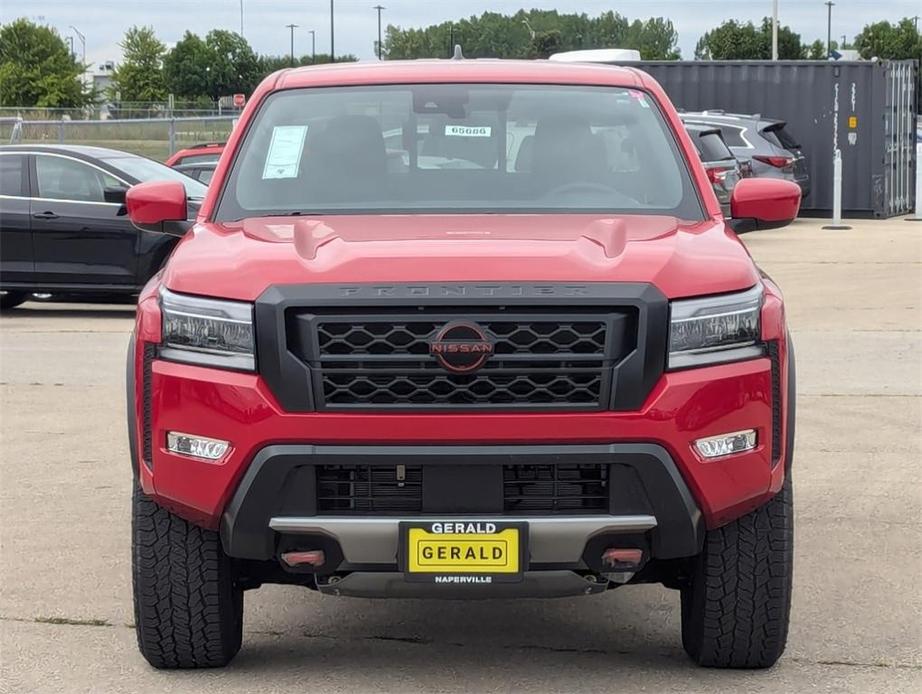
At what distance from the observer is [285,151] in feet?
19.3

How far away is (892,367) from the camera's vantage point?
11766mm

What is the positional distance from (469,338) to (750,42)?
10147 centimetres

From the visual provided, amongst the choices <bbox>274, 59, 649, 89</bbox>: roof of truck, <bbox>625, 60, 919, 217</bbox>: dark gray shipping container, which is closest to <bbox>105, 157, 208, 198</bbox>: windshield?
<bbox>274, 59, 649, 89</bbox>: roof of truck

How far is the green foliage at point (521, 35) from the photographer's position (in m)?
163

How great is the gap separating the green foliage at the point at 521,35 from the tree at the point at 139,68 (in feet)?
233

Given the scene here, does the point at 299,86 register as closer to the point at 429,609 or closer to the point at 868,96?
the point at 429,609

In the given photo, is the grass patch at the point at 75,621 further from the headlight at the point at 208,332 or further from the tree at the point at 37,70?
the tree at the point at 37,70

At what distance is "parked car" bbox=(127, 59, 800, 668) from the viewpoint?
4.49 meters

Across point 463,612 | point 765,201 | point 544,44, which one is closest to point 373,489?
point 463,612

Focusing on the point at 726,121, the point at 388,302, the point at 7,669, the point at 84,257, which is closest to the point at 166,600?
the point at 7,669

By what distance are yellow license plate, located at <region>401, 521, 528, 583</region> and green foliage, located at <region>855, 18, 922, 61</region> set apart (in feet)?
361

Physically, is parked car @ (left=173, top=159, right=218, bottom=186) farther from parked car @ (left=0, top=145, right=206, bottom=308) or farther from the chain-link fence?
the chain-link fence

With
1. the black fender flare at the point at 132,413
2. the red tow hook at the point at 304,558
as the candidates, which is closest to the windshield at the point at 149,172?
the black fender flare at the point at 132,413

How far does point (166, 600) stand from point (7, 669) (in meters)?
0.66
